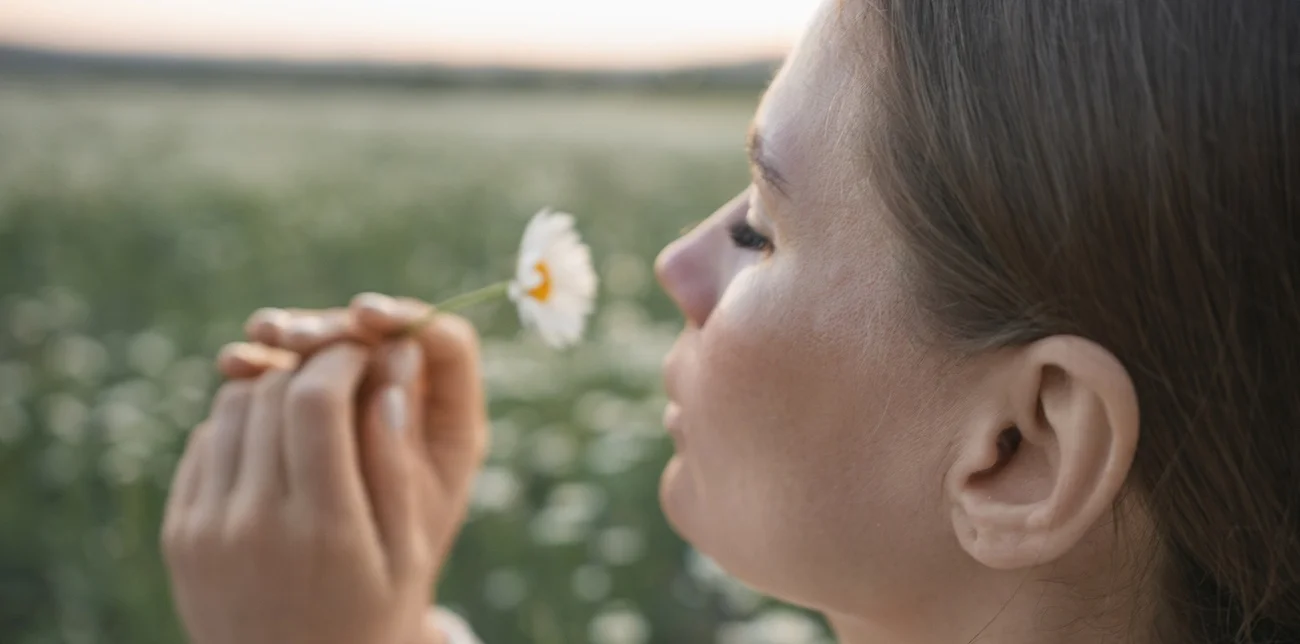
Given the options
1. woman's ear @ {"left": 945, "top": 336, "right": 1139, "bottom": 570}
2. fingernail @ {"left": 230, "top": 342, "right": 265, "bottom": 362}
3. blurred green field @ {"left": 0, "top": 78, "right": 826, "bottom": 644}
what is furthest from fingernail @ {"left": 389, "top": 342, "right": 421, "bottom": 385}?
blurred green field @ {"left": 0, "top": 78, "right": 826, "bottom": 644}

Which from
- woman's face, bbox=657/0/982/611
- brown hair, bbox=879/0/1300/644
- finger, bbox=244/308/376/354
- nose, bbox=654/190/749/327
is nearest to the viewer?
brown hair, bbox=879/0/1300/644

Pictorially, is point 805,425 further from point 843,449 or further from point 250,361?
point 250,361

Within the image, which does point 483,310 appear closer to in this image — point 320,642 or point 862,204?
point 320,642

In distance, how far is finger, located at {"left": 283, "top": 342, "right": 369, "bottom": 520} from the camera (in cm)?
88

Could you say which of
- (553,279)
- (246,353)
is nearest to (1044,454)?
(553,279)

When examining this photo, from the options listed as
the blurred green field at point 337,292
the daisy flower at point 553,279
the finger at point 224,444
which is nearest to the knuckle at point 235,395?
the finger at point 224,444

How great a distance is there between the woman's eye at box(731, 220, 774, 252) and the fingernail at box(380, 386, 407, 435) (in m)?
0.28

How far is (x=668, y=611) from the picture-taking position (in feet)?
5.23

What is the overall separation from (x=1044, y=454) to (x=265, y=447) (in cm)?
54

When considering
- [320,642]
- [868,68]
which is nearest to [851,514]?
[868,68]

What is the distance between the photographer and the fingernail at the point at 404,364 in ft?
3.07

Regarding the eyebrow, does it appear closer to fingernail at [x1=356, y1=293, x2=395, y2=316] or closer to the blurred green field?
fingernail at [x1=356, y1=293, x2=395, y2=316]

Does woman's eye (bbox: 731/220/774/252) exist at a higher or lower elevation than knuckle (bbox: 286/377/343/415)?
higher

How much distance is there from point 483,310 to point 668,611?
897 millimetres
